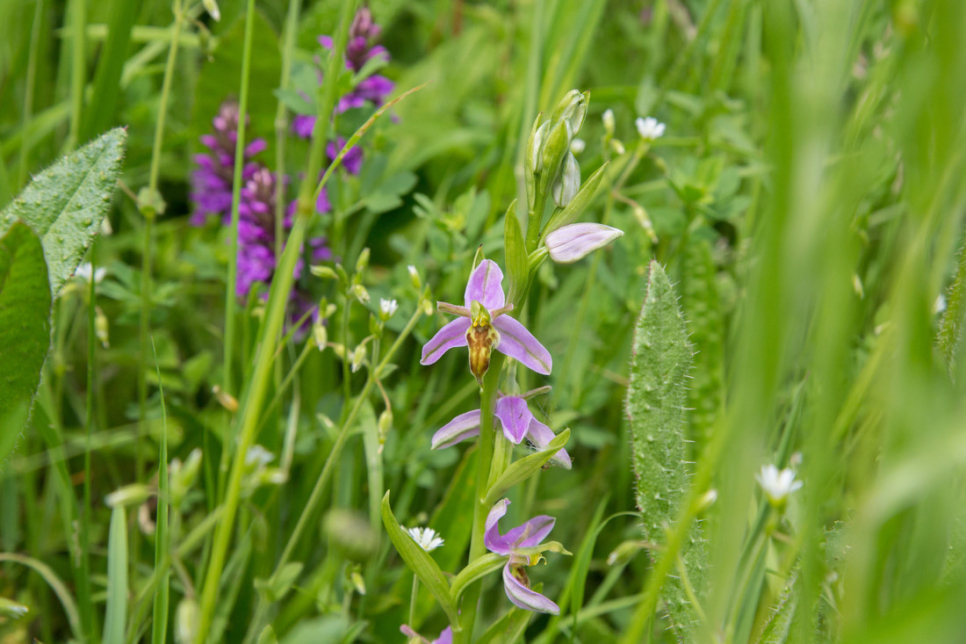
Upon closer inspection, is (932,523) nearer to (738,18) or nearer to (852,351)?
(852,351)

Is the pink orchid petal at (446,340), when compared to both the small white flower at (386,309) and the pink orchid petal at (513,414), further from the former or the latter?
the small white flower at (386,309)

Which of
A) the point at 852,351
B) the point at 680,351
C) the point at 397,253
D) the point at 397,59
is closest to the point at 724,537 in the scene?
the point at 680,351

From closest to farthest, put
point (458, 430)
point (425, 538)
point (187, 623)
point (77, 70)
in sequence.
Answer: point (187, 623)
point (458, 430)
point (425, 538)
point (77, 70)

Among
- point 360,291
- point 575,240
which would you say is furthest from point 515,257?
point 360,291

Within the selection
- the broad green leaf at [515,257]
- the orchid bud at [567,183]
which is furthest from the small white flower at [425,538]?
the orchid bud at [567,183]

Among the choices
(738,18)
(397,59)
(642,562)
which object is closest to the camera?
(642,562)

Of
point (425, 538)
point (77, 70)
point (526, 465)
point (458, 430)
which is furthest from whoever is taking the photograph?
point (77, 70)

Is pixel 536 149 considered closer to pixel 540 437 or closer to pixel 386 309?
pixel 540 437
